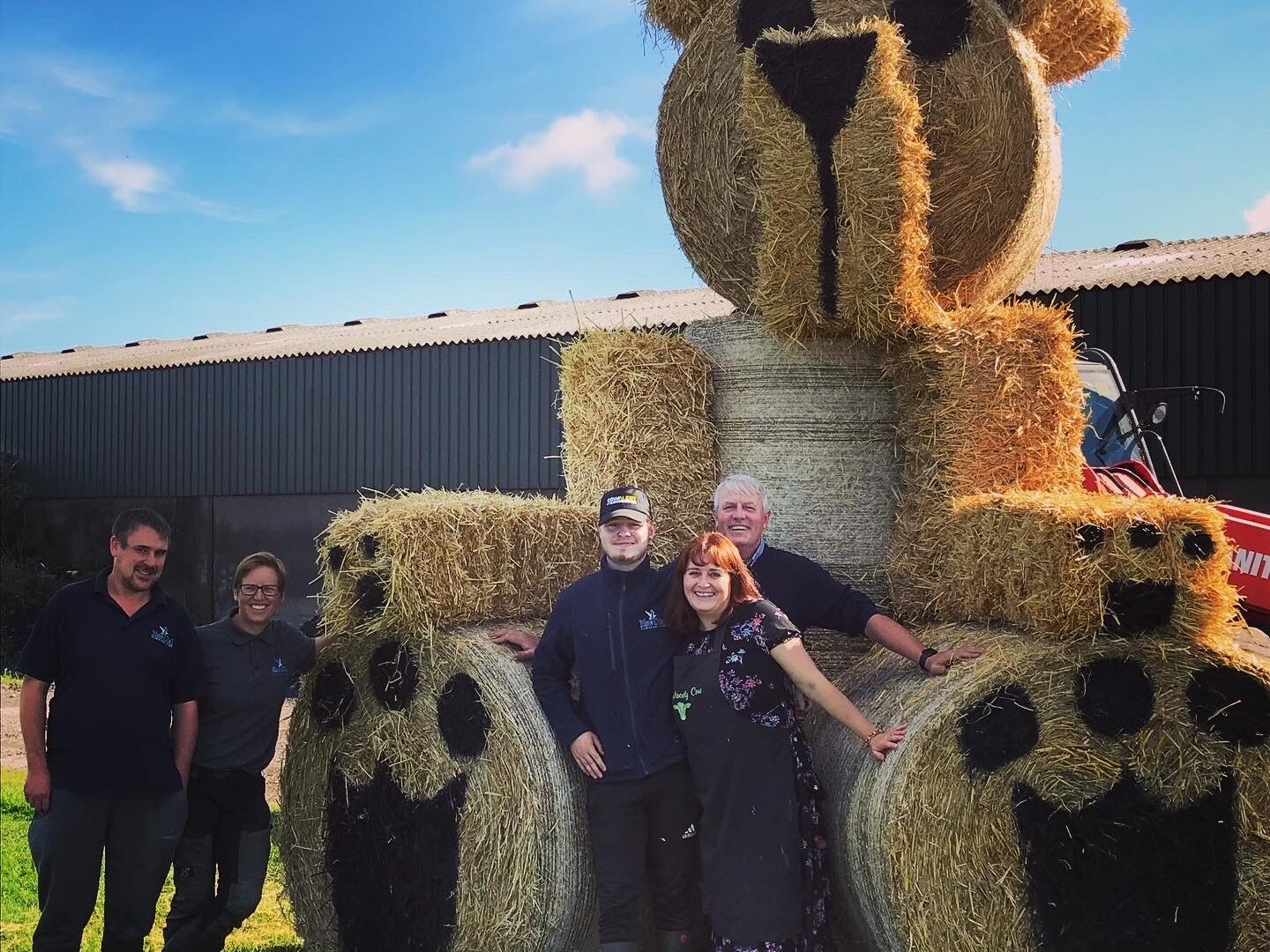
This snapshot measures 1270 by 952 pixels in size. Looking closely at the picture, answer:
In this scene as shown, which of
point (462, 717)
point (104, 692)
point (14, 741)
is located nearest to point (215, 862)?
point (104, 692)

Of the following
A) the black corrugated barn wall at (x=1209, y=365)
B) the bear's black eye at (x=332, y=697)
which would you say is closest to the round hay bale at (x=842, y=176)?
the bear's black eye at (x=332, y=697)

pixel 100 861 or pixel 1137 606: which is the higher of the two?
pixel 1137 606

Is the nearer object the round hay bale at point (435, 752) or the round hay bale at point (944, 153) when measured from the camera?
the round hay bale at point (435, 752)

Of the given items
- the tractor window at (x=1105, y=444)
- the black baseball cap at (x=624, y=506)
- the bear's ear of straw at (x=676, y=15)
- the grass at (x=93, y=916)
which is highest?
the bear's ear of straw at (x=676, y=15)

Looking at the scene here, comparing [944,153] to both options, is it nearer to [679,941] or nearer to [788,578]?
[788,578]

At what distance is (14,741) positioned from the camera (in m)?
10.9

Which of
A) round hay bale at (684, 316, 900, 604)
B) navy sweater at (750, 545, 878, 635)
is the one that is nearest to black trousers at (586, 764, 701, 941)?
navy sweater at (750, 545, 878, 635)

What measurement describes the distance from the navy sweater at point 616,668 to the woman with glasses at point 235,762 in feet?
3.54

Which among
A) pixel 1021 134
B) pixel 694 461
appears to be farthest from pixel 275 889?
pixel 1021 134

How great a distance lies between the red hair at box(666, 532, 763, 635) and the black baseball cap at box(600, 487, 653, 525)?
9.6 inches

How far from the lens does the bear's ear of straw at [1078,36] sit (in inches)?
222

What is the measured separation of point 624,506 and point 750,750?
36.4 inches

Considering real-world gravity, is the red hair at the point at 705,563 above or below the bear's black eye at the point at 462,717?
above

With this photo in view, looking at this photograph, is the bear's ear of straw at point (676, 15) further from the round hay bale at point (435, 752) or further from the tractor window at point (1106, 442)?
the tractor window at point (1106, 442)
